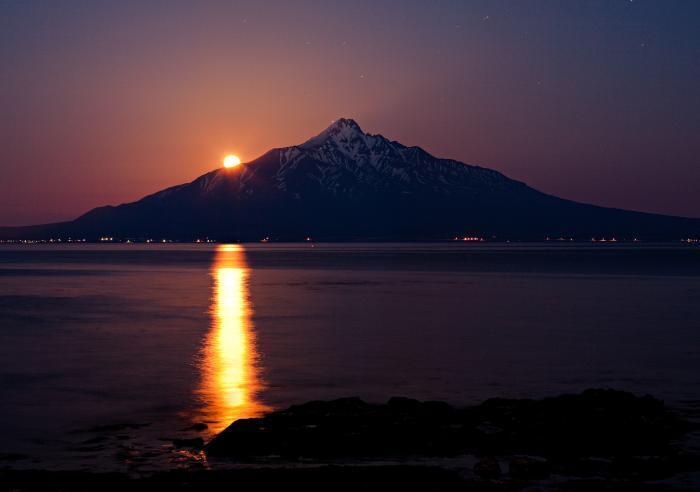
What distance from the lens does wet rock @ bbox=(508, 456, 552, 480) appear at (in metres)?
13.1

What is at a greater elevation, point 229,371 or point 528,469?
point 528,469

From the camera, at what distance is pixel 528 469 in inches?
519

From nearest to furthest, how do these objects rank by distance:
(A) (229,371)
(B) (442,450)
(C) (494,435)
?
(B) (442,450) < (C) (494,435) < (A) (229,371)

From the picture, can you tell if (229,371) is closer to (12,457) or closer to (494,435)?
(12,457)

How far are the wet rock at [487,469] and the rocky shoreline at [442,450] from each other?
0.02 m

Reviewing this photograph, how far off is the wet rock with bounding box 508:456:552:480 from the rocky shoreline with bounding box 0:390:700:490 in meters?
0.02

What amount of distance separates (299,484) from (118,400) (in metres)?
8.37

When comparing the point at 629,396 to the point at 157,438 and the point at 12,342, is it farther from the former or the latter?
the point at 12,342

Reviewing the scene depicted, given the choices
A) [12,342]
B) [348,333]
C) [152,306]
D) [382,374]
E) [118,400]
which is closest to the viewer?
[118,400]

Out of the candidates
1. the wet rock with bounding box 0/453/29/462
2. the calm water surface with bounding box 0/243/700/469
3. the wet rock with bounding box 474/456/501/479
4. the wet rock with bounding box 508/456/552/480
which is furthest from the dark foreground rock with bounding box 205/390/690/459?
the wet rock with bounding box 0/453/29/462

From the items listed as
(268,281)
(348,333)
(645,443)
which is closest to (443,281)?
(268,281)

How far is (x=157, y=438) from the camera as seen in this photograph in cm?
1577

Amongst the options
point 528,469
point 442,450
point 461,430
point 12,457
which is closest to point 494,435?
point 461,430

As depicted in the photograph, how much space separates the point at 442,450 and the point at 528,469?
1.80 meters
